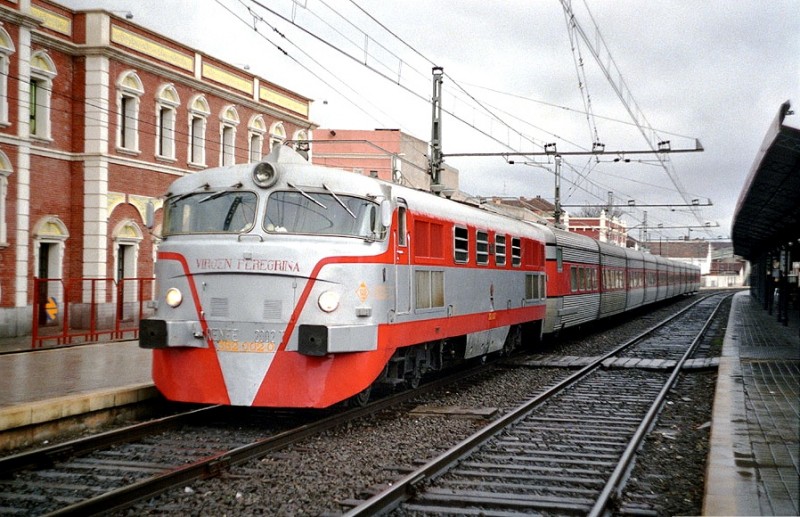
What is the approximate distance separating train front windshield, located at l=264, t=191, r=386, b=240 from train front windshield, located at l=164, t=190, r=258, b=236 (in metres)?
0.29

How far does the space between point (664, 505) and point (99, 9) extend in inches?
897

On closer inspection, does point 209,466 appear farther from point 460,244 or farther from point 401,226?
point 460,244

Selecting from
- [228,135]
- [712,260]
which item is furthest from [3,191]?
[712,260]

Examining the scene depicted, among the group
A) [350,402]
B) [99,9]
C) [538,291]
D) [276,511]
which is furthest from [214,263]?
[99,9]

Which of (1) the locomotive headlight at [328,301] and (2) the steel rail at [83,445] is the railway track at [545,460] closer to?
(1) the locomotive headlight at [328,301]

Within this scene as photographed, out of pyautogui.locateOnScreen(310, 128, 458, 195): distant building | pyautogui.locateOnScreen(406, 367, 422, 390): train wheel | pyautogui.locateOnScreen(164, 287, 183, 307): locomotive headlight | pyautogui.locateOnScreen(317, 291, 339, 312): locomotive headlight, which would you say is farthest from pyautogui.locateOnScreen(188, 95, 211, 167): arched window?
pyautogui.locateOnScreen(310, 128, 458, 195): distant building

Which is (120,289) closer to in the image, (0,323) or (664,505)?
(0,323)

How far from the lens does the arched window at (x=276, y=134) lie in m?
34.0

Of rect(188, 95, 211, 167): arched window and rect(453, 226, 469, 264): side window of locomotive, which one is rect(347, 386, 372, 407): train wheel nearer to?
rect(453, 226, 469, 264): side window of locomotive

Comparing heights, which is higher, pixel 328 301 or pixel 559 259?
pixel 559 259

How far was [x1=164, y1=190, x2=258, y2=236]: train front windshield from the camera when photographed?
10.3 metres

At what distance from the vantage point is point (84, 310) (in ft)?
78.6

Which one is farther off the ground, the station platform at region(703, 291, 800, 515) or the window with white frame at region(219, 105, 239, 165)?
the window with white frame at region(219, 105, 239, 165)

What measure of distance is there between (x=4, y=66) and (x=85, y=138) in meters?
3.59
